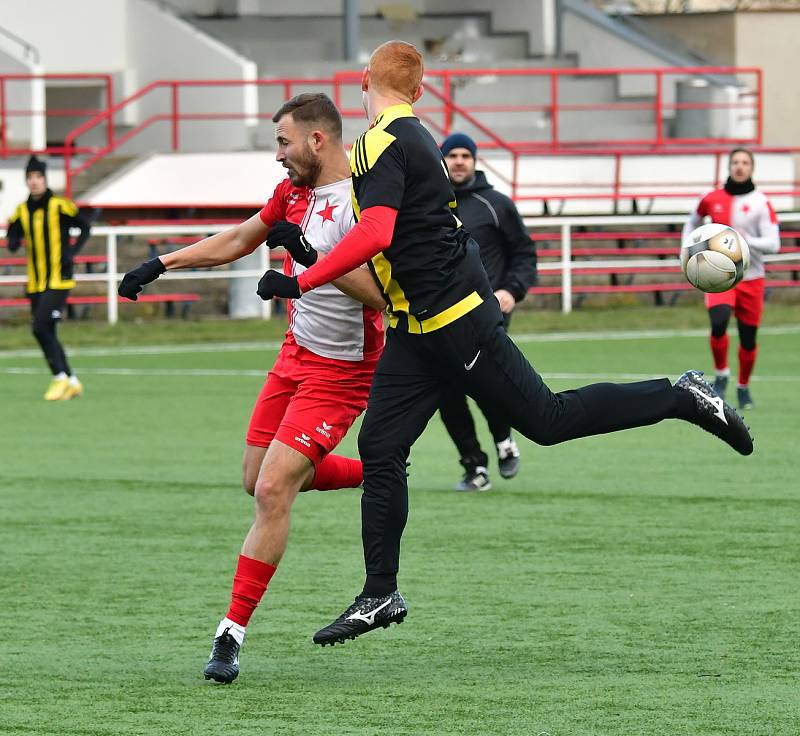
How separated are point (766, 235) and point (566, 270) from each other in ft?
37.0

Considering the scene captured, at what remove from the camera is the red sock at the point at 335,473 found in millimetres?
7148

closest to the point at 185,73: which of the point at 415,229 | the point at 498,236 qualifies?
the point at 498,236

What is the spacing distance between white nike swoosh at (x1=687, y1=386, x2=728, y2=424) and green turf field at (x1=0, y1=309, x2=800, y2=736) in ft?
2.59

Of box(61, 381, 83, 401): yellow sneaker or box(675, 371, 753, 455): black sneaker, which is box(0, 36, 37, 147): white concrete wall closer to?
box(61, 381, 83, 401): yellow sneaker

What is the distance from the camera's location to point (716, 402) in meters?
7.00

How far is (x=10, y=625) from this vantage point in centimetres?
704

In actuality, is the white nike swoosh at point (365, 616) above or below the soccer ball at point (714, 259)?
below

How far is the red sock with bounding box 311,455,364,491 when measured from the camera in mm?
7148

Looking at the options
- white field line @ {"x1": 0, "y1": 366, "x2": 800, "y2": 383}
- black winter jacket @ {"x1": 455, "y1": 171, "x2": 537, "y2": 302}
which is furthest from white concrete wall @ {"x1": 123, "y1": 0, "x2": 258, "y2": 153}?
black winter jacket @ {"x1": 455, "y1": 171, "x2": 537, "y2": 302}

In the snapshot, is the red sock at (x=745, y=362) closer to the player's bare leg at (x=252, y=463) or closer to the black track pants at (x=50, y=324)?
the black track pants at (x=50, y=324)

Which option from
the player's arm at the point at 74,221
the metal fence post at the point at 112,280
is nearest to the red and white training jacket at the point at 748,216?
the player's arm at the point at 74,221

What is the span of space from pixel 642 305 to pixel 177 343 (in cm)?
830

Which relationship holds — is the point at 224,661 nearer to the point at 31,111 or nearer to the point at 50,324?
the point at 50,324

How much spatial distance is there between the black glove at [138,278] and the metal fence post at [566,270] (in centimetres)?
1962
